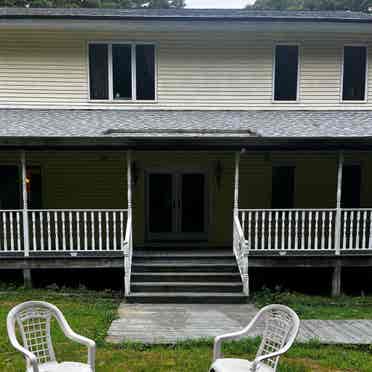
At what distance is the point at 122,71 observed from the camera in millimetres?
10828

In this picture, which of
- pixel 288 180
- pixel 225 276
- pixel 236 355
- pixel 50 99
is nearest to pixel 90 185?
pixel 50 99

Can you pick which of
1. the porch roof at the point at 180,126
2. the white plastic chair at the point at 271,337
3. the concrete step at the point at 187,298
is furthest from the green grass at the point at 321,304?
the porch roof at the point at 180,126

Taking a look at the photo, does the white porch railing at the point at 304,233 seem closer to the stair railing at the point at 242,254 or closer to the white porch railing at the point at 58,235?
the stair railing at the point at 242,254

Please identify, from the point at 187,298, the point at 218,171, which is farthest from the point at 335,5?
the point at 187,298

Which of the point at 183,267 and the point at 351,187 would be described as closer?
the point at 183,267

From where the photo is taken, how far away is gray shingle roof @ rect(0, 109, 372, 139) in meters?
8.65

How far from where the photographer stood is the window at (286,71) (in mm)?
10977

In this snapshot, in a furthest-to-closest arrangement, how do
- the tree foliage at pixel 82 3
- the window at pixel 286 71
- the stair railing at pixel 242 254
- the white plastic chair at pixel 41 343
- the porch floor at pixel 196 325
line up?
the tree foliage at pixel 82 3 < the window at pixel 286 71 < the stair railing at pixel 242 254 < the porch floor at pixel 196 325 < the white plastic chair at pixel 41 343

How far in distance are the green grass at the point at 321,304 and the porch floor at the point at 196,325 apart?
418mm

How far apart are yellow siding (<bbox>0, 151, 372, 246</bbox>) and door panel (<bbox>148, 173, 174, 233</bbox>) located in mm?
233

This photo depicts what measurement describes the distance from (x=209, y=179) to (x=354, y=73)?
207 inches

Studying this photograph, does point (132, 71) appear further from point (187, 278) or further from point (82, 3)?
point (82, 3)

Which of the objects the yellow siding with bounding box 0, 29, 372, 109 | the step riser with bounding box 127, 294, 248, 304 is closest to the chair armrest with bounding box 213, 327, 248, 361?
the step riser with bounding box 127, 294, 248, 304

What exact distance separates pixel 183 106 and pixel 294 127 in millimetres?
3264
